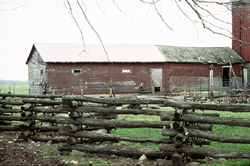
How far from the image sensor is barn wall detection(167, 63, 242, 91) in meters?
29.9

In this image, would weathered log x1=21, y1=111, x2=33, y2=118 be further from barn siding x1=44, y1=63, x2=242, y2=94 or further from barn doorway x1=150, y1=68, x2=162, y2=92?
barn doorway x1=150, y1=68, x2=162, y2=92

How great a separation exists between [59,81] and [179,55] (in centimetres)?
1274

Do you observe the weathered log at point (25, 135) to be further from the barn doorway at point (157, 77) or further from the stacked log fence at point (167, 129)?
the barn doorway at point (157, 77)

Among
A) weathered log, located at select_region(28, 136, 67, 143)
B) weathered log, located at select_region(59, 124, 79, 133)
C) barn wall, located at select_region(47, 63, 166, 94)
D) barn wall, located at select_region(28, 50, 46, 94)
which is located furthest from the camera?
barn wall, located at select_region(28, 50, 46, 94)

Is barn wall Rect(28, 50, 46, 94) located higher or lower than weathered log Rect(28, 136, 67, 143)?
higher

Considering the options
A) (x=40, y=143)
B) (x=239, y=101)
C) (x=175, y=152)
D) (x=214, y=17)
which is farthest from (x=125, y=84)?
(x=214, y=17)

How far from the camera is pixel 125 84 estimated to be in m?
29.2

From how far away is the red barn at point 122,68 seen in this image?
27469mm

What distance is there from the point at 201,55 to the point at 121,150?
27.1 m

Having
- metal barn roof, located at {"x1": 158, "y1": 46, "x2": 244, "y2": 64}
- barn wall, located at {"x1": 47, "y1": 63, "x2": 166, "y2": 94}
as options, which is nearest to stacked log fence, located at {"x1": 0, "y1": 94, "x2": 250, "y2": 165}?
barn wall, located at {"x1": 47, "y1": 63, "x2": 166, "y2": 94}

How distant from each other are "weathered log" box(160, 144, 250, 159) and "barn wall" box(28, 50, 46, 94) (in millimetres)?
22782

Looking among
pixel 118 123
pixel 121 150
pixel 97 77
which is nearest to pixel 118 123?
pixel 118 123

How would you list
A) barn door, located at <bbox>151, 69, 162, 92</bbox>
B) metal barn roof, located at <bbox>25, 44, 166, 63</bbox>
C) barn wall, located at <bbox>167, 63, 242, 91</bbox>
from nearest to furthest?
1. metal barn roof, located at <bbox>25, 44, 166, 63</bbox>
2. barn door, located at <bbox>151, 69, 162, 92</bbox>
3. barn wall, located at <bbox>167, 63, 242, 91</bbox>

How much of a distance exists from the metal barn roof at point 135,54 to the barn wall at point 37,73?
33.5 inches
